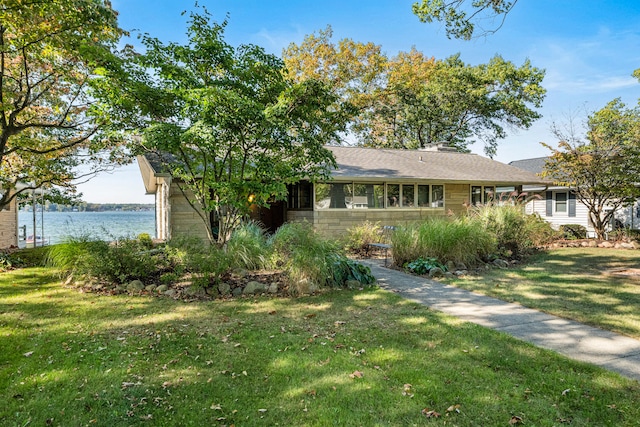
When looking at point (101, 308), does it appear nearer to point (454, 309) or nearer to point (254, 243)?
point (254, 243)

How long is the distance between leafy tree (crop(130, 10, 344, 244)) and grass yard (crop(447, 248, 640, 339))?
4379 millimetres

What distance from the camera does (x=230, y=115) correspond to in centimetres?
620

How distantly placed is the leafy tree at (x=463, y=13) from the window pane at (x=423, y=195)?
7323 mm

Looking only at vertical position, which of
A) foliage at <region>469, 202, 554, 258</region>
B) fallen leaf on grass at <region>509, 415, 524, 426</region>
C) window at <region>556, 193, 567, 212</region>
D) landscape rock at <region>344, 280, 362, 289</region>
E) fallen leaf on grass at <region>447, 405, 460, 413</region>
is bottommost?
fallen leaf on grass at <region>509, 415, 524, 426</region>

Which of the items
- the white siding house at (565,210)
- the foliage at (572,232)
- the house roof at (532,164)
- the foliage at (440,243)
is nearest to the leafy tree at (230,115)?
the foliage at (440,243)

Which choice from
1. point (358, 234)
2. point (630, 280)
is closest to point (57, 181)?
point (358, 234)

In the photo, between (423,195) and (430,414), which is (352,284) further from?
(423,195)

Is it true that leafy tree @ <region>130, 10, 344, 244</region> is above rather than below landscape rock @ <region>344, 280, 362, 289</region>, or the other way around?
above

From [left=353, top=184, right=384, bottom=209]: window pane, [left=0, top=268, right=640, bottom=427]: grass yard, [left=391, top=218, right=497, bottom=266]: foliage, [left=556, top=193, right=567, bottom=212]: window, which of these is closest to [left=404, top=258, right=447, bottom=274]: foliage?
[left=391, top=218, right=497, bottom=266]: foliage

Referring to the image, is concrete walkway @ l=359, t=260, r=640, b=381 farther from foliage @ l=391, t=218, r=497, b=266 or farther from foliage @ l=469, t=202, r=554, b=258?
foliage @ l=469, t=202, r=554, b=258

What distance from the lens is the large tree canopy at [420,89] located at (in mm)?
23828

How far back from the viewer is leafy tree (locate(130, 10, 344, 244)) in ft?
20.9

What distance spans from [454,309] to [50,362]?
517 centimetres

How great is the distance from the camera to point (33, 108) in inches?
414
